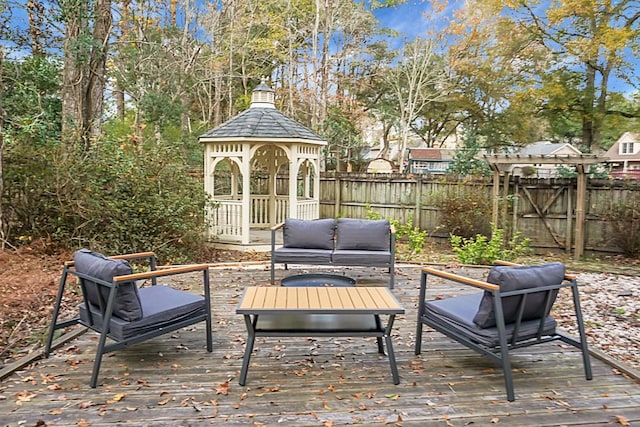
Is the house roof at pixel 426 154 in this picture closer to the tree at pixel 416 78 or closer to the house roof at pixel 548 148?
the house roof at pixel 548 148

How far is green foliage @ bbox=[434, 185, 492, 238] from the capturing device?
1013cm

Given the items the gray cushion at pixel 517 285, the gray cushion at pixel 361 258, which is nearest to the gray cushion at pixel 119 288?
the gray cushion at pixel 517 285

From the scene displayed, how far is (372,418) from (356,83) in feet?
64.6

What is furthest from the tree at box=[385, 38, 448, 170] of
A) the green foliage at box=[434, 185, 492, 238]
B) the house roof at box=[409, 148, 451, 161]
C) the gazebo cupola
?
the gazebo cupola

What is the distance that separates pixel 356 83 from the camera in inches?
825

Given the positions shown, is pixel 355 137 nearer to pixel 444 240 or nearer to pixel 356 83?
pixel 356 83

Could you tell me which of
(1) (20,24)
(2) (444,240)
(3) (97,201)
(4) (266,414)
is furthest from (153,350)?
(2) (444,240)

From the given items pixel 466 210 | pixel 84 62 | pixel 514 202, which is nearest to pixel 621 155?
pixel 514 202

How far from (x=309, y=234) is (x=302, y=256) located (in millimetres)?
381

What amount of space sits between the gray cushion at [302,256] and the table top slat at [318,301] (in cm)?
195

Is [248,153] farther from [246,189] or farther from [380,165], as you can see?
[380,165]

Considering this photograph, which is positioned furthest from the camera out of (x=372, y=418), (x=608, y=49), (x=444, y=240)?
(x=608, y=49)

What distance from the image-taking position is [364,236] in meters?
5.92

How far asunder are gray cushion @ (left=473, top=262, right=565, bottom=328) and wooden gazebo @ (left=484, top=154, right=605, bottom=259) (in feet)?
20.5
